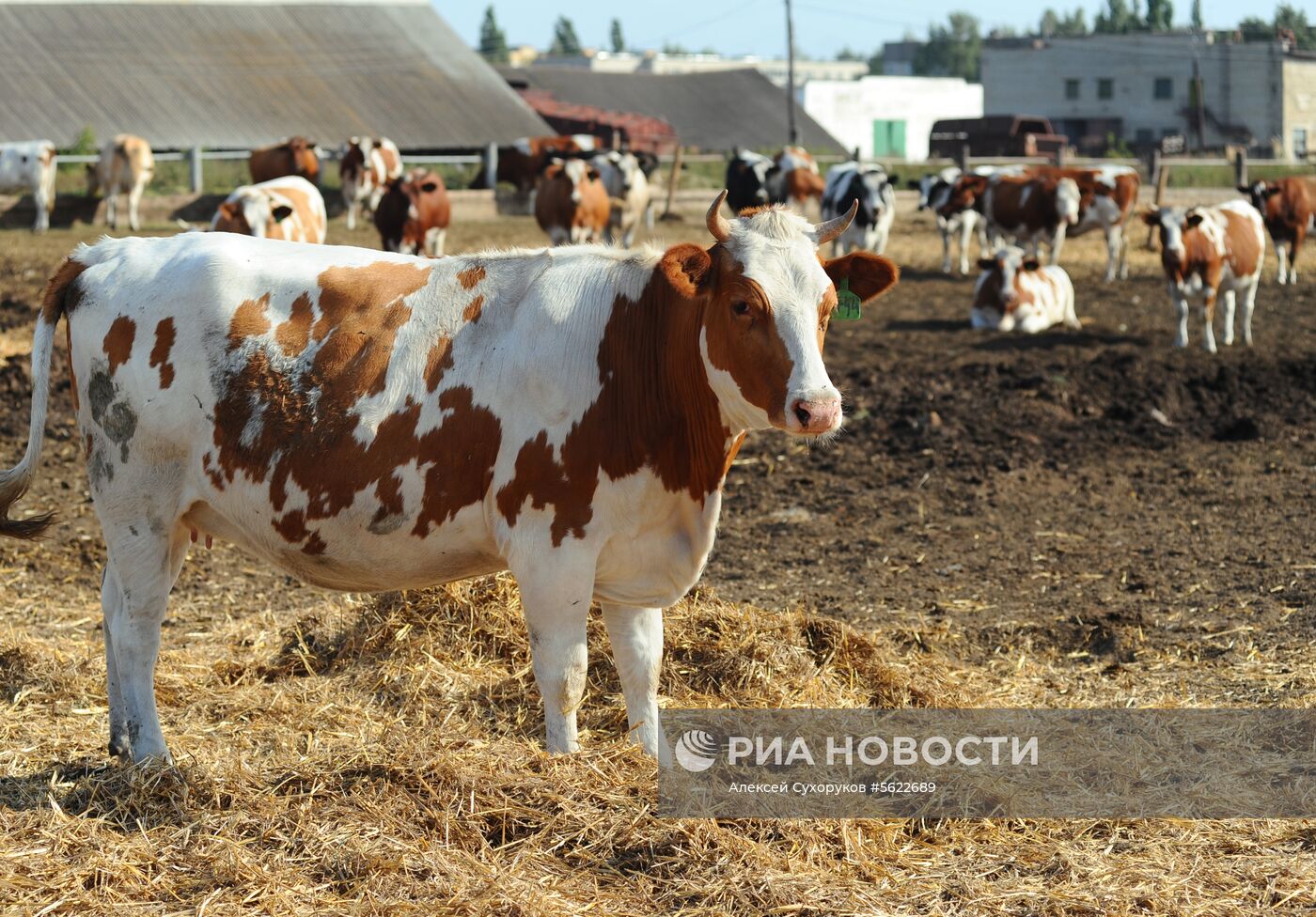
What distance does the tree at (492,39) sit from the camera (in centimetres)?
14901

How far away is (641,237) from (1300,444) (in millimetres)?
17986

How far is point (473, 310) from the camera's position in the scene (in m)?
5.04

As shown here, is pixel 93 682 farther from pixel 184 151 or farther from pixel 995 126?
pixel 995 126

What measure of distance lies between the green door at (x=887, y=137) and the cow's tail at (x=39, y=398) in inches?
3138

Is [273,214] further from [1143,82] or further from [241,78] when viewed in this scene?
[1143,82]

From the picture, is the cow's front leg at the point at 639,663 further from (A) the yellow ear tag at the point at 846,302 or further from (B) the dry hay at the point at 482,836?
(A) the yellow ear tag at the point at 846,302

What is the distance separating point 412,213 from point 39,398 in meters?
15.3

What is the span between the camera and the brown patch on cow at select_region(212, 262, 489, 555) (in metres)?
4.84

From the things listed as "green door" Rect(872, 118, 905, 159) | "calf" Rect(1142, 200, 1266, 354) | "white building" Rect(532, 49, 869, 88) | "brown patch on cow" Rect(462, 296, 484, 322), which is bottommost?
"calf" Rect(1142, 200, 1266, 354)

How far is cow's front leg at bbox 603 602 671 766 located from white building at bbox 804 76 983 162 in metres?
75.7

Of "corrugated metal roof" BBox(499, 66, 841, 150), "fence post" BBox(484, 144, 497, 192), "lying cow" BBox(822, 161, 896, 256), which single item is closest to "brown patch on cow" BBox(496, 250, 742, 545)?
"lying cow" BBox(822, 161, 896, 256)

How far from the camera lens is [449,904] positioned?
4074 mm

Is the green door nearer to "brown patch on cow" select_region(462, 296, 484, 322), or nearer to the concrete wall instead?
the concrete wall

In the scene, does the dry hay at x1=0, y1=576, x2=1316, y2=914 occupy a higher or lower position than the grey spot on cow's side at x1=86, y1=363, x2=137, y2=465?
lower
